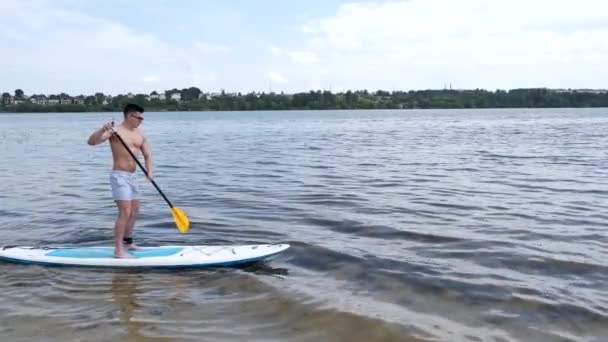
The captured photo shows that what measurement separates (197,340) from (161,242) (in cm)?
400

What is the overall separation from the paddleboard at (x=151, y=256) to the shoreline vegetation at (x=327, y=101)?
13668 cm

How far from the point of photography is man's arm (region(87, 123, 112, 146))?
23.3 feet

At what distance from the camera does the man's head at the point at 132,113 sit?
293 inches

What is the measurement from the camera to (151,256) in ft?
24.9

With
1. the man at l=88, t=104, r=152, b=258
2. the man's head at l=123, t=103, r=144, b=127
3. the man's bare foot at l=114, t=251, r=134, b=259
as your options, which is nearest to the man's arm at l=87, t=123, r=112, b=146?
the man at l=88, t=104, r=152, b=258

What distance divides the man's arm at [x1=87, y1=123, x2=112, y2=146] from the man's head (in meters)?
0.30

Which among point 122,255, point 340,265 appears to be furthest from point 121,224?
point 340,265

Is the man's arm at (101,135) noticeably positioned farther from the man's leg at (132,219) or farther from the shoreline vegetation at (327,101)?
the shoreline vegetation at (327,101)

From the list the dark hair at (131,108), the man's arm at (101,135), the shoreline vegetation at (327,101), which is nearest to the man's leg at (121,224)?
the man's arm at (101,135)

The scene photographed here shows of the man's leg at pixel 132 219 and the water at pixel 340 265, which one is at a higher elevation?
the man's leg at pixel 132 219

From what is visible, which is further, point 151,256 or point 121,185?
point 151,256

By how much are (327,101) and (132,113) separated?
147 metres

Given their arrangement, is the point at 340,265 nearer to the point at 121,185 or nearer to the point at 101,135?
the point at 121,185

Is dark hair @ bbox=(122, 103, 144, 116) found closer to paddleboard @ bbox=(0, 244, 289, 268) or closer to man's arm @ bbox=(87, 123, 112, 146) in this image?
man's arm @ bbox=(87, 123, 112, 146)
